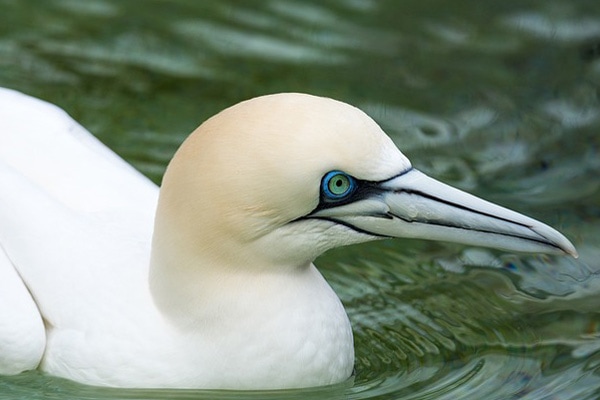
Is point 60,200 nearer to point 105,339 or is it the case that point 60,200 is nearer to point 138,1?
point 105,339

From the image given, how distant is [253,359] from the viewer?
584 cm

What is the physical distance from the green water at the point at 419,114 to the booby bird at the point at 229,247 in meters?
0.18

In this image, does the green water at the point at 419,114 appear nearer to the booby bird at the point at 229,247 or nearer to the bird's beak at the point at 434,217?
the booby bird at the point at 229,247

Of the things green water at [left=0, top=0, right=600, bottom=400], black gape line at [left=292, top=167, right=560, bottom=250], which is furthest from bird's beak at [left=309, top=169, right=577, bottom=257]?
green water at [left=0, top=0, right=600, bottom=400]

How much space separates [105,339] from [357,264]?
197cm

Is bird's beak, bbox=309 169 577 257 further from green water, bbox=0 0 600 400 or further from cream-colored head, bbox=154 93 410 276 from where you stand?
green water, bbox=0 0 600 400

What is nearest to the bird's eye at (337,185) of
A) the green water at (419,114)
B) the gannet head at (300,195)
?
the gannet head at (300,195)

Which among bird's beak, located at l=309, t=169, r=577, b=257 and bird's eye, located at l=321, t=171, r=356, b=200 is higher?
bird's eye, located at l=321, t=171, r=356, b=200

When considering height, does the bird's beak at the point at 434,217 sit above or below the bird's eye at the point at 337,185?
below

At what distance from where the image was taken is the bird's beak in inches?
218

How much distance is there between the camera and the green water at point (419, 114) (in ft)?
21.8

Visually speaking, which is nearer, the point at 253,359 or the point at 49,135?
the point at 253,359

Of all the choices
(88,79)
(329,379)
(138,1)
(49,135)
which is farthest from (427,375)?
(138,1)

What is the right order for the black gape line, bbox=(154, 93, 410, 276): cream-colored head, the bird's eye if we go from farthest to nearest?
the black gape line, the bird's eye, bbox=(154, 93, 410, 276): cream-colored head
